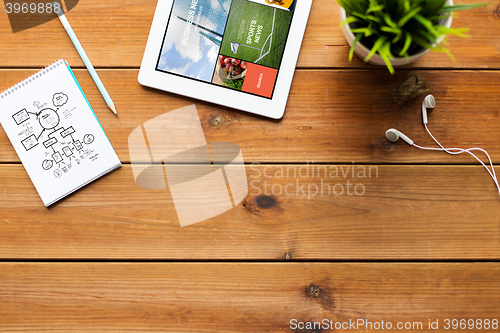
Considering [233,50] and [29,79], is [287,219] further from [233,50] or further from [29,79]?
[29,79]

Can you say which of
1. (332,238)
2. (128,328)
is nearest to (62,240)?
(128,328)

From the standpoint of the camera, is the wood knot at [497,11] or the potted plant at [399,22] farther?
the wood knot at [497,11]

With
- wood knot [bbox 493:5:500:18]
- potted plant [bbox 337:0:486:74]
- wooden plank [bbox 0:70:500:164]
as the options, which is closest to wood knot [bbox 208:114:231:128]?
wooden plank [bbox 0:70:500:164]

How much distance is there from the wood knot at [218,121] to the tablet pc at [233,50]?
0.03m

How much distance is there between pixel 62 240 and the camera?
0.60m

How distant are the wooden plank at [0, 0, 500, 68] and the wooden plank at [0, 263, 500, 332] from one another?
0.39 metres

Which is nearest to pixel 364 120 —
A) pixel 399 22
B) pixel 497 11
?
pixel 399 22

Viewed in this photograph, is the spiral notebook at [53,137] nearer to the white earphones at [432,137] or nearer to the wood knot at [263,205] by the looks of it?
the wood knot at [263,205]

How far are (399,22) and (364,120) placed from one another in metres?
0.21

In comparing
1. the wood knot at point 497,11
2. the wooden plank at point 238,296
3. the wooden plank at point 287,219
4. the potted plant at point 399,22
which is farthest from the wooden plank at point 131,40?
the wooden plank at point 238,296

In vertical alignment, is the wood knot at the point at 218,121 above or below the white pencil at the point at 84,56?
below

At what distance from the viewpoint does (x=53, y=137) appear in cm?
59

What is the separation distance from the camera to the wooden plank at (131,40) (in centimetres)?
59

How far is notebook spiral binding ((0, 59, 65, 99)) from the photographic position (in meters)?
0.59
